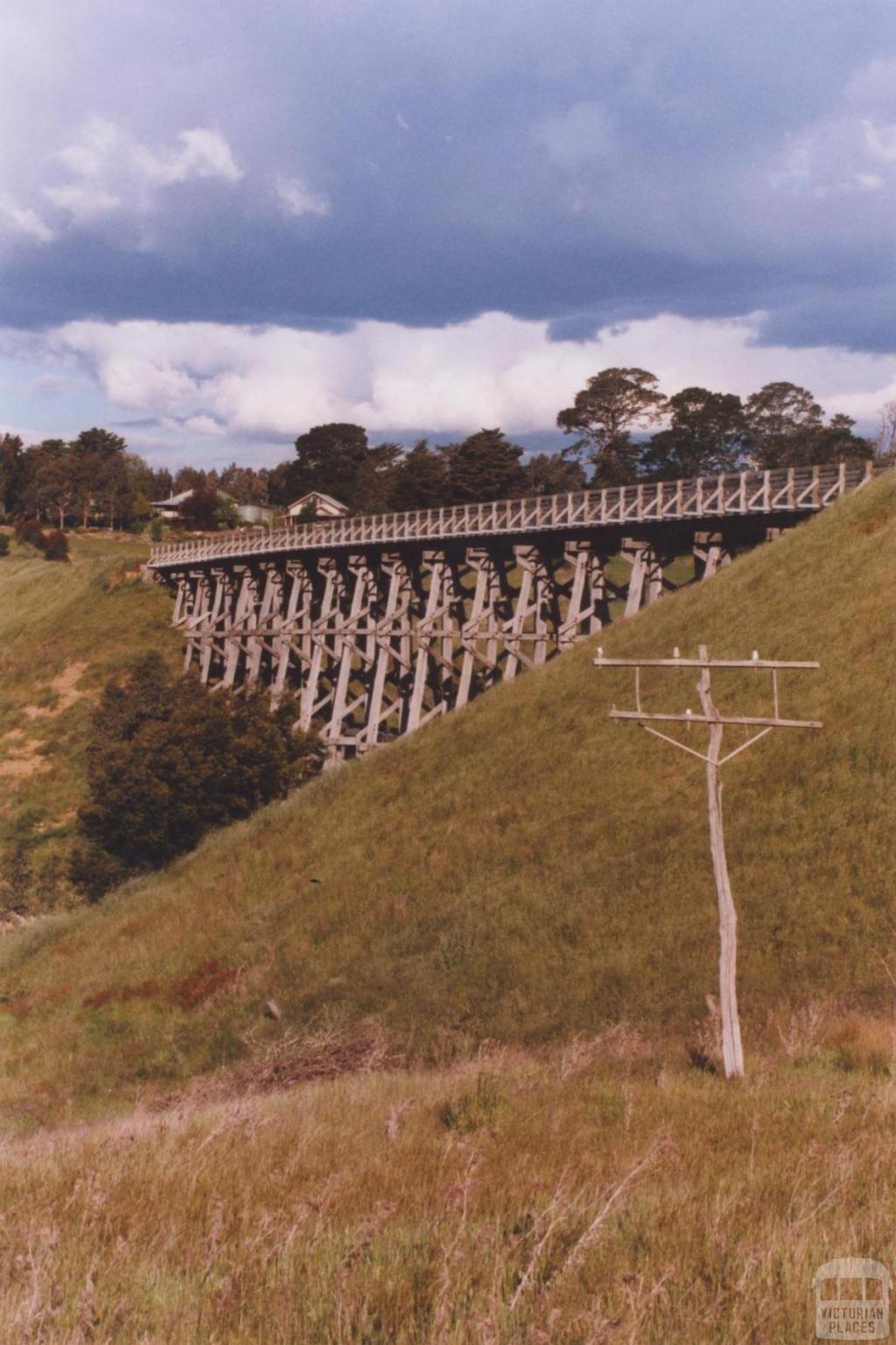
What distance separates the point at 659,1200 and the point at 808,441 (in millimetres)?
71330

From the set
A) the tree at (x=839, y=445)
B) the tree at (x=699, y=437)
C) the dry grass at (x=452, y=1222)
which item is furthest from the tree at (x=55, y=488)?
the dry grass at (x=452, y=1222)

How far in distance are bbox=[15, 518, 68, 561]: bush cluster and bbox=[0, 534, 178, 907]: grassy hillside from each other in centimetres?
521

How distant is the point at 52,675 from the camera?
55750 millimetres

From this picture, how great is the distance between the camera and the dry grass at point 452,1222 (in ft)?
12.5

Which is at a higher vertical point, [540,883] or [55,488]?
[55,488]

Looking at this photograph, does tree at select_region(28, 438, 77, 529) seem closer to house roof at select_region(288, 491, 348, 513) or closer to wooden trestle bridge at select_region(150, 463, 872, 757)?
house roof at select_region(288, 491, 348, 513)

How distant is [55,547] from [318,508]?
25.8 m

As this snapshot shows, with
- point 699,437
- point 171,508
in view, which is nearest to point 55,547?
point 171,508

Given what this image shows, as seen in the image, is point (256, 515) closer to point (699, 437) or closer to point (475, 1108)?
point (699, 437)

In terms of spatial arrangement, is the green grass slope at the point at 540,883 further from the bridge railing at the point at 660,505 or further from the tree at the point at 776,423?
the tree at the point at 776,423

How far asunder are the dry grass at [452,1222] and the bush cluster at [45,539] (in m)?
85.9

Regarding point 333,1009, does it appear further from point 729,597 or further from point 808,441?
point 808,441

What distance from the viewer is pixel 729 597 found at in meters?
27.6

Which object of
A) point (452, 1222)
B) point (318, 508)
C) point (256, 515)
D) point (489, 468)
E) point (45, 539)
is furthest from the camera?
point (256, 515)
